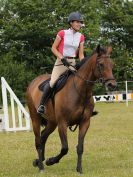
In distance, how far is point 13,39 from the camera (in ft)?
161

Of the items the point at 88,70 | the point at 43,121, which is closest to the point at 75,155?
the point at 43,121

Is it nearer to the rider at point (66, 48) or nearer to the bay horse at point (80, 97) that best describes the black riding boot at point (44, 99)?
the rider at point (66, 48)

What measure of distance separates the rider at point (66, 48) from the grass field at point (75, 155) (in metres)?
1.26

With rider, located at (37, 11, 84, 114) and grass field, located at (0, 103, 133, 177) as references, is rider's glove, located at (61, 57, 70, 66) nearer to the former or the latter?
rider, located at (37, 11, 84, 114)

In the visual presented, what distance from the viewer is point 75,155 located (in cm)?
1052

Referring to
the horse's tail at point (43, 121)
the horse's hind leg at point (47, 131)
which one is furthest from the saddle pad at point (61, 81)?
the horse's tail at point (43, 121)

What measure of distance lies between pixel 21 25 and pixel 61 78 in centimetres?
4000

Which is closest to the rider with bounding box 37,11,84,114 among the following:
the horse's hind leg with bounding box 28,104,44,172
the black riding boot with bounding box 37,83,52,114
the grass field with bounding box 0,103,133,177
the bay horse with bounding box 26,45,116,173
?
the black riding boot with bounding box 37,83,52,114

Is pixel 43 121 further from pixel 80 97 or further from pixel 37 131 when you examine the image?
pixel 80 97

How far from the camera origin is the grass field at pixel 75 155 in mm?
8398

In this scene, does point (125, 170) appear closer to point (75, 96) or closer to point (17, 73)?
point (75, 96)

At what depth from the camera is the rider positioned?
8.60 meters

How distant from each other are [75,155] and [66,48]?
2858 mm

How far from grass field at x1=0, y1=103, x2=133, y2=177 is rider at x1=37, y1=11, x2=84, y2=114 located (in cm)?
126
